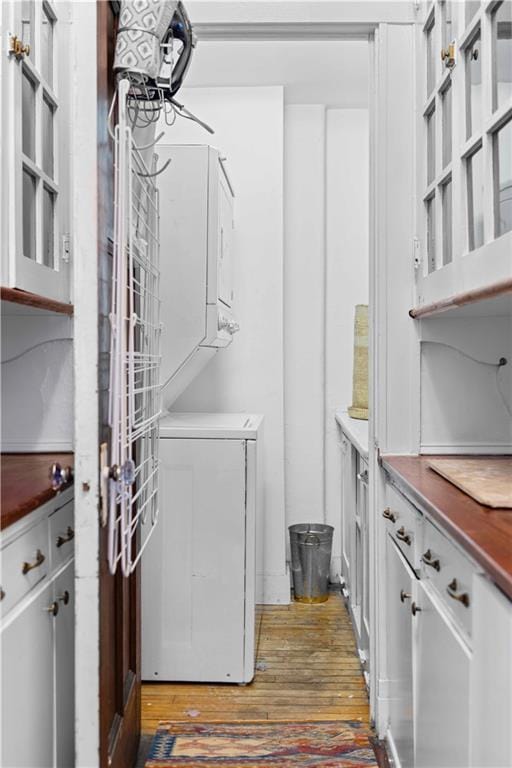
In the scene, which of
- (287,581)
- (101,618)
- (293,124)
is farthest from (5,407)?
(293,124)

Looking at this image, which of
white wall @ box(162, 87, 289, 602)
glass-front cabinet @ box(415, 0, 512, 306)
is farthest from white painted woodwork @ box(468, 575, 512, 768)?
white wall @ box(162, 87, 289, 602)

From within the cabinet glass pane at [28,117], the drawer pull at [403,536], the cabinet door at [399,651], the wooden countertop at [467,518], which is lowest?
the cabinet door at [399,651]

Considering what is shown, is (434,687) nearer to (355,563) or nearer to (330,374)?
(355,563)

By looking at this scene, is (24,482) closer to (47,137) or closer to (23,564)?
(23,564)

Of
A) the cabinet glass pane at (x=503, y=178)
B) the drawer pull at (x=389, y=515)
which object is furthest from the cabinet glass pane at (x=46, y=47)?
the drawer pull at (x=389, y=515)

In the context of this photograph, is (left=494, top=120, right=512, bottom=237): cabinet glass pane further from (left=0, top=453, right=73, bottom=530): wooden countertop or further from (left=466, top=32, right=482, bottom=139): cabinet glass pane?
(left=0, top=453, right=73, bottom=530): wooden countertop

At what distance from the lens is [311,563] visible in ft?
12.3

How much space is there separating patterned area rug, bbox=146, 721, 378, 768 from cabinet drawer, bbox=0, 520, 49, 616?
0.98 m

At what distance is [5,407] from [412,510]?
4.05ft

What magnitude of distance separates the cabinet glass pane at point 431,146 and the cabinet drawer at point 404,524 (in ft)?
3.10

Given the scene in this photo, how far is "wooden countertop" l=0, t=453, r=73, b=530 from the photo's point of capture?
4.79ft

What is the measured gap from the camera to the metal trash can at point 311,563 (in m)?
3.73

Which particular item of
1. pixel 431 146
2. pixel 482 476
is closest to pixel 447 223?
pixel 431 146

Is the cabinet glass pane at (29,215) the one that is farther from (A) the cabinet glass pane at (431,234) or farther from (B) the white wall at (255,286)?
(B) the white wall at (255,286)
